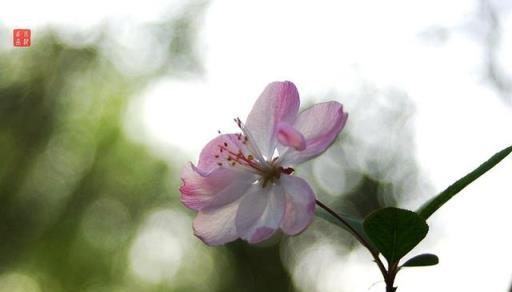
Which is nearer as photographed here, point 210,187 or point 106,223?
point 210,187

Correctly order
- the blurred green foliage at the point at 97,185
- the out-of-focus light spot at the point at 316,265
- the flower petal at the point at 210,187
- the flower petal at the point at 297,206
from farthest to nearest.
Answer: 1. the blurred green foliage at the point at 97,185
2. the out-of-focus light spot at the point at 316,265
3. the flower petal at the point at 210,187
4. the flower petal at the point at 297,206

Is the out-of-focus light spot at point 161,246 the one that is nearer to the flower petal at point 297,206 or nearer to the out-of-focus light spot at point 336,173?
the out-of-focus light spot at point 336,173

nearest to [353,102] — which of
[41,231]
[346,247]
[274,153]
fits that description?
[346,247]

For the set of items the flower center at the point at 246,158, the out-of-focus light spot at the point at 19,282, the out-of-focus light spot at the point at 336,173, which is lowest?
the out-of-focus light spot at the point at 19,282

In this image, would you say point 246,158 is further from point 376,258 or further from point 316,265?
point 316,265

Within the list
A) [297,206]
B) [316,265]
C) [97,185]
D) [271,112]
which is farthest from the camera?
[97,185]

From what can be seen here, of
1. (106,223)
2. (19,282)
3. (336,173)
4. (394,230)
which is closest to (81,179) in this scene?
(106,223)

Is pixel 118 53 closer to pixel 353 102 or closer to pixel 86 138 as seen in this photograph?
pixel 86 138

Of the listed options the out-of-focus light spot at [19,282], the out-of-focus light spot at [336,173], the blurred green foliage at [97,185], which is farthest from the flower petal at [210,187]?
the out-of-focus light spot at [336,173]
